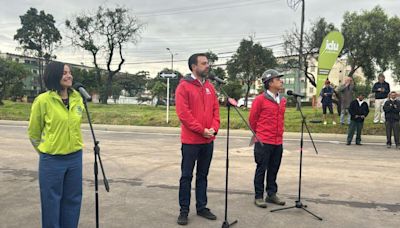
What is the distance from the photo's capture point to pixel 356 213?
5004mm

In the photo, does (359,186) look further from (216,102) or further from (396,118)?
(396,118)

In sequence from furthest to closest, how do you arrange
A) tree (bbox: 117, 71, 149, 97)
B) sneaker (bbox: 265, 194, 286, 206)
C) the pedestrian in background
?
tree (bbox: 117, 71, 149, 97)
the pedestrian in background
sneaker (bbox: 265, 194, 286, 206)

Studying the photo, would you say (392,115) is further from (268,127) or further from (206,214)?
(206,214)

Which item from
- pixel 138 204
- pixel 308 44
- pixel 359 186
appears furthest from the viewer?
pixel 308 44

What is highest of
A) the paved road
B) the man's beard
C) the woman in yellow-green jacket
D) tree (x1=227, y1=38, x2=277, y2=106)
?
tree (x1=227, y1=38, x2=277, y2=106)

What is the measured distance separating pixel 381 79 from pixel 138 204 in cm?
1225

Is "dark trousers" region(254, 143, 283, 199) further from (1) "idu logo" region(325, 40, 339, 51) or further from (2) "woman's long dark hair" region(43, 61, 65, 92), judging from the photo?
(1) "idu logo" region(325, 40, 339, 51)

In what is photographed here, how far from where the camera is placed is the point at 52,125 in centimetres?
341

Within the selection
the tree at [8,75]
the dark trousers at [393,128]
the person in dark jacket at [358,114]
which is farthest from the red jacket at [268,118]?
the tree at [8,75]

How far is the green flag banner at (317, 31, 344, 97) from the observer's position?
15.7m

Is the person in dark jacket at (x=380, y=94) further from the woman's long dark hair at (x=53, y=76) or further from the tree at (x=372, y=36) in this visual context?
the tree at (x=372, y=36)

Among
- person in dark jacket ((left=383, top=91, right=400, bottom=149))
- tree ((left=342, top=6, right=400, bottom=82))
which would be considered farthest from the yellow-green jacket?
tree ((left=342, top=6, right=400, bottom=82))

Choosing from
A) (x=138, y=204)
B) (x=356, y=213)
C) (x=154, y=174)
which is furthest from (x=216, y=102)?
(x=154, y=174)

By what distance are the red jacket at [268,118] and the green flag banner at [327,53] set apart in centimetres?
1119
